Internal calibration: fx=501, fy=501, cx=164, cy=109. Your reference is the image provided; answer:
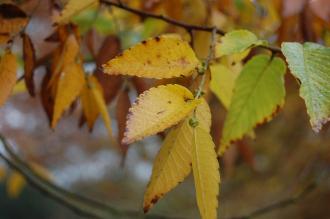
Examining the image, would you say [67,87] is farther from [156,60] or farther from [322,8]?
[322,8]

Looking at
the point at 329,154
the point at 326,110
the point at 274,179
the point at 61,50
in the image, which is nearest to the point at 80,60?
the point at 61,50

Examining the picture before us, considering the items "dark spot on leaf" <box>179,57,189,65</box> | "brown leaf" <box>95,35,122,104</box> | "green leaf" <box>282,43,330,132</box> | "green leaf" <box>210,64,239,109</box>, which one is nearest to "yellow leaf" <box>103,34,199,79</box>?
"dark spot on leaf" <box>179,57,189,65</box>

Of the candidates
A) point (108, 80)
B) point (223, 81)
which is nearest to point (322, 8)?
point (223, 81)

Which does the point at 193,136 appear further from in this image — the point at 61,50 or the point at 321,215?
the point at 321,215

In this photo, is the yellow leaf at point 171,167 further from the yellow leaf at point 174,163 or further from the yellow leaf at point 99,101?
the yellow leaf at point 99,101

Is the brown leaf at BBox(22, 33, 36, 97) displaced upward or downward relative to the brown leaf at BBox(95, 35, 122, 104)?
upward

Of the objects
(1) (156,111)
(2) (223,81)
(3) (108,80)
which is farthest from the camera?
(3) (108,80)

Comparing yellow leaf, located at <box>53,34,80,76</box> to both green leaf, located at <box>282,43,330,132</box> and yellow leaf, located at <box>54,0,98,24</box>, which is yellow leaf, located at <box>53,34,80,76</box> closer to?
yellow leaf, located at <box>54,0,98,24</box>

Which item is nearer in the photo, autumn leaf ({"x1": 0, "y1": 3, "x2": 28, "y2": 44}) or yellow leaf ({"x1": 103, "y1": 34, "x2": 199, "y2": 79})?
yellow leaf ({"x1": 103, "y1": 34, "x2": 199, "y2": 79})
